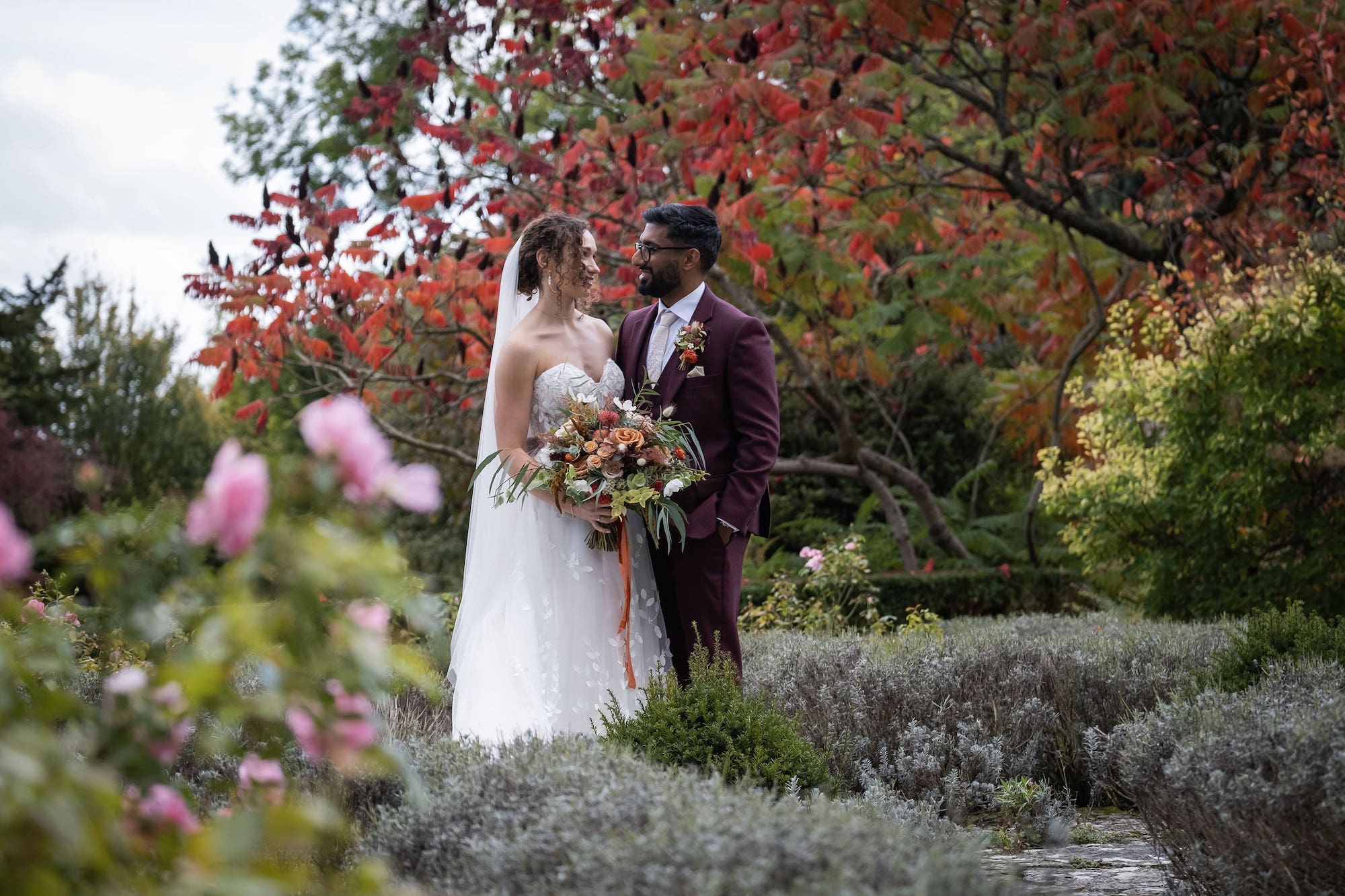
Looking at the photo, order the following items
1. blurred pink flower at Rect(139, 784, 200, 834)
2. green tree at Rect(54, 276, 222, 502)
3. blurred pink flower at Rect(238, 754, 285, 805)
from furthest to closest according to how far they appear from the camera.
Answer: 1. green tree at Rect(54, 276, 222, 502)
2. blurred pink flower at Rect(238, 754, 285, 805)
3. blurred pink flower at Rect(139, 784, 200, 834)

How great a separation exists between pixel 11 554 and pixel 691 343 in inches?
136

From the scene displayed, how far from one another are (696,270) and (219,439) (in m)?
21.3

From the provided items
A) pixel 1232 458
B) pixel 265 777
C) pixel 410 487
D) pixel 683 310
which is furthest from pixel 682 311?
pixel 1232 458

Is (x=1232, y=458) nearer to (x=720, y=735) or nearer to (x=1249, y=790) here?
(x=1249, y=790)

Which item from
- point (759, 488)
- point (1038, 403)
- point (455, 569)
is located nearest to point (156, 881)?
point (759, 488)

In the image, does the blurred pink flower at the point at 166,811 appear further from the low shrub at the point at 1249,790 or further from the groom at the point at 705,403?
the groom at the point at 705,403

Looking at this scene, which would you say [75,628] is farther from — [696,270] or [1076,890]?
[1076,890]

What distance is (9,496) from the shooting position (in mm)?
18656

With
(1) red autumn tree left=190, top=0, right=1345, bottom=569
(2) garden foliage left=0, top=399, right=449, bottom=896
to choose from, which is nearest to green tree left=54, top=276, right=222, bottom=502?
(1) red autumn tree left=190, top=0, right=1345, bottom=569

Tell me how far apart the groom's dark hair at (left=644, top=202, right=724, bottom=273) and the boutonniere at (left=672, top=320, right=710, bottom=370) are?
0.36 metres

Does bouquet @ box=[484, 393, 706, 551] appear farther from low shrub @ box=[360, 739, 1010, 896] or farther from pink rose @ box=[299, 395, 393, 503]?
pink rose @ box=[299, 395, 393, 503]

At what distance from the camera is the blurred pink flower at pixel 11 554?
1.58m

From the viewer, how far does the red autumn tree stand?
345 inches

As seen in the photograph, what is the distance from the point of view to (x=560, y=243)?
16.4 feet
